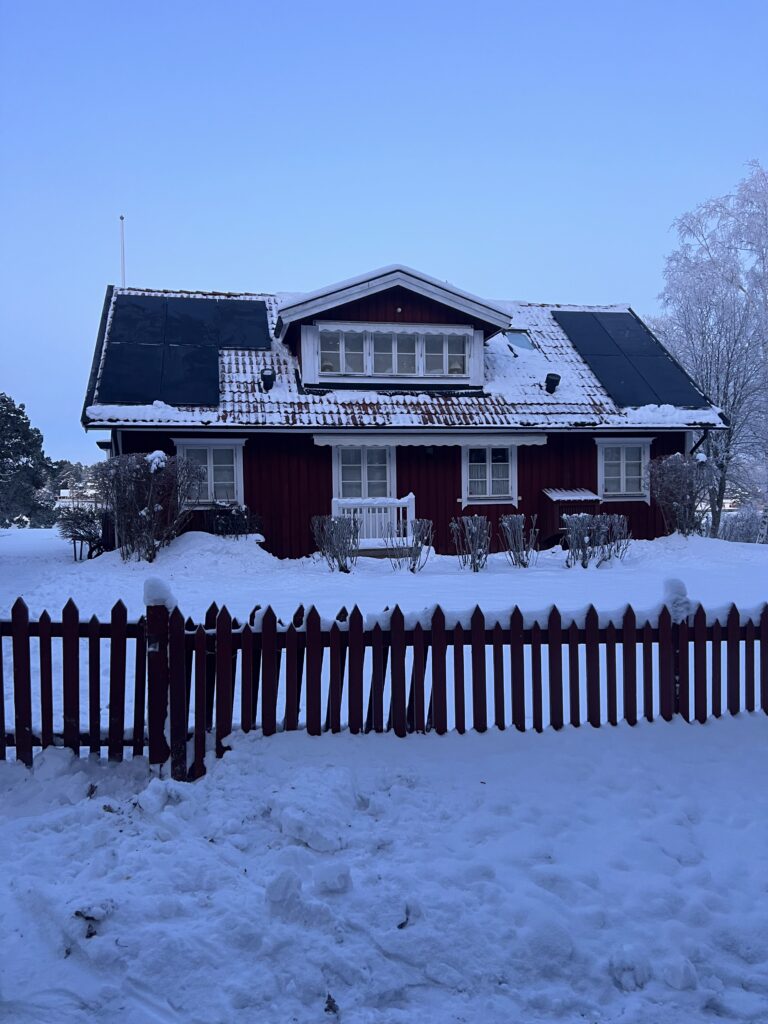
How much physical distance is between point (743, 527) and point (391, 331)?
14813 mm

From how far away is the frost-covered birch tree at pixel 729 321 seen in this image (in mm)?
25688

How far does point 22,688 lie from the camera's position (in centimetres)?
450

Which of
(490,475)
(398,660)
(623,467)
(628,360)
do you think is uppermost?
(628,360)

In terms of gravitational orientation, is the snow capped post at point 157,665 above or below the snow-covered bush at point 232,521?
below

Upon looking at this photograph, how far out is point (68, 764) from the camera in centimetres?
445

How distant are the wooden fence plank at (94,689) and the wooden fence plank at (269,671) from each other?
1.06 metres

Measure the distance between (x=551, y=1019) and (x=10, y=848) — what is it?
103 inches

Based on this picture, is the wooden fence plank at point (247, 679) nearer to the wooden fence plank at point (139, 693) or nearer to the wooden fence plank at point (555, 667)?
the wooden fence plank at point (139, 693)

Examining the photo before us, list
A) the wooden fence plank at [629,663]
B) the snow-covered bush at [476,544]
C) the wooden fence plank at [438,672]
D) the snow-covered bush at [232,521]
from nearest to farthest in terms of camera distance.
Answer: the wooden fence plank at [438,672], the wooden fence plank at [629,663], the snow-covered bush at [476,544], the snow-covered bush at [232,521]

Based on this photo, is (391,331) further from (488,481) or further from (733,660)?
(733,660)

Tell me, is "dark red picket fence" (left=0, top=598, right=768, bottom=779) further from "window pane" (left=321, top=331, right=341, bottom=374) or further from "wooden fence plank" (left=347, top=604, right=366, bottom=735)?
"window pane" (left=321, top=331, right=341, bottom=374)

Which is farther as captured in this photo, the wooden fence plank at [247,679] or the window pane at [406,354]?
the window pane at [406,354]

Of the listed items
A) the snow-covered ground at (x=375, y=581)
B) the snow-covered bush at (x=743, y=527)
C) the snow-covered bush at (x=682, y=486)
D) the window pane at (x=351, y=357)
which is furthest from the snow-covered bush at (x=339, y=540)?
the snow-covered bush at (x=743, y=527)

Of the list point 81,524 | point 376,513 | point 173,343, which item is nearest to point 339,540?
point 376,513
